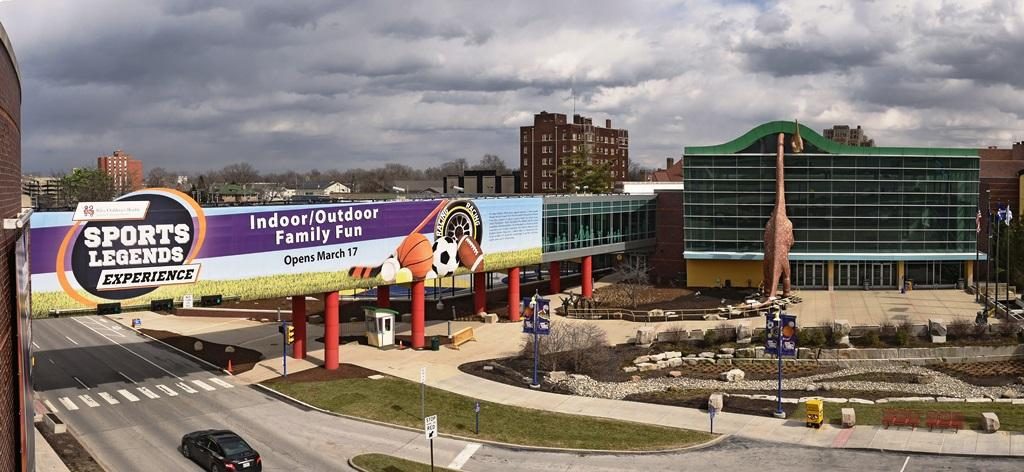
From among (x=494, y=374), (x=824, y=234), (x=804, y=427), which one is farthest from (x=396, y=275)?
(x=824, y=234)

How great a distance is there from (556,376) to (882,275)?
144ft

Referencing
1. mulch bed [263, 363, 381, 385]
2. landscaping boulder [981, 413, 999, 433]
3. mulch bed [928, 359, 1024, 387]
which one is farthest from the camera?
mulch bed [263, 363, 381, 385]

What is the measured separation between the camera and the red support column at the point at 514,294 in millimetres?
65188

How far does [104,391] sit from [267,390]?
842 cm

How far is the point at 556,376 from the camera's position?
46.7 m

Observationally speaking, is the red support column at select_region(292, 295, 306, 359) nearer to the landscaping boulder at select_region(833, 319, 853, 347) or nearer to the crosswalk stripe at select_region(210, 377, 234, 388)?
the crosswalk stripe at select_region(210, 377, 234, 388)

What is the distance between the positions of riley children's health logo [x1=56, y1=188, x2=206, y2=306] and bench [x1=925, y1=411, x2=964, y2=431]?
33454 millimetres

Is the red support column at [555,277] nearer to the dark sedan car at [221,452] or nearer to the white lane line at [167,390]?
the white lane line at [167,390]

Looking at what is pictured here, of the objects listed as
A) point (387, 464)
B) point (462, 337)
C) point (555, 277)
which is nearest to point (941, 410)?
point (387, 464)

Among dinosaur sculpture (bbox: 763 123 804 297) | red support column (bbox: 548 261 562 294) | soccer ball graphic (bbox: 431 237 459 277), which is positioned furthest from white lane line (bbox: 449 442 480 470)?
red support column (bbox: 548 261 562 294)

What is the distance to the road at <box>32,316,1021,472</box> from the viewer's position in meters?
32.6

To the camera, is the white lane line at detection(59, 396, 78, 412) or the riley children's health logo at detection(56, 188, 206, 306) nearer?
the riley children's health logo at detection(56, 188, 206, 306)

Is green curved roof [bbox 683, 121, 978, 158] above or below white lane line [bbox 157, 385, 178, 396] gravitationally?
above

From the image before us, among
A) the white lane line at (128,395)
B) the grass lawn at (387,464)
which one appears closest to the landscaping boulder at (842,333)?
the grass lawn at (387,464)
